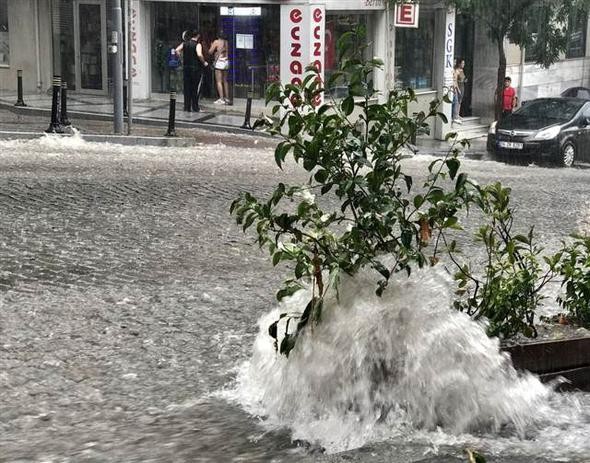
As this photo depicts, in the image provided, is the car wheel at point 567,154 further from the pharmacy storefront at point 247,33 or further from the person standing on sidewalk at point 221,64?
the person standing on sidewalk at point 221,64

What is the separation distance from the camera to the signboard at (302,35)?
20.8 meters

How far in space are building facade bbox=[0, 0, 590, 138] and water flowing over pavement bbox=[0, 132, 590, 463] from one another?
9.62 m

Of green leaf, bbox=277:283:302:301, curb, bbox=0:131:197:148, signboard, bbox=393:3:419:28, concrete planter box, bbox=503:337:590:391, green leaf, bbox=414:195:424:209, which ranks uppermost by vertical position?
signboard, bbox=393:3:419:28

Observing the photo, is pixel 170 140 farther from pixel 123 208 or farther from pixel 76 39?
pixel 76 39

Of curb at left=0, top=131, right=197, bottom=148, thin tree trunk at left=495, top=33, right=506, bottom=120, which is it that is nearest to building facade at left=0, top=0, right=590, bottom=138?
thin tree trunk at left=495, top=33, right=506, bottom=120

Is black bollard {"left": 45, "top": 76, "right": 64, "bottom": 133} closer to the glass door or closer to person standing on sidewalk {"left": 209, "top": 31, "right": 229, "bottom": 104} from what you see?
person standing on sidewalk {"left": 209, "top": 31, "right": 229, "bottom": 104}

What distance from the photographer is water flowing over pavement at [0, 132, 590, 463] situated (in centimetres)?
453

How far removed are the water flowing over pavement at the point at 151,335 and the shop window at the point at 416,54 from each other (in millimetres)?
12367

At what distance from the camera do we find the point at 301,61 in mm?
21094

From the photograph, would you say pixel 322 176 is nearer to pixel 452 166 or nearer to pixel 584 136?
pixel 452 166

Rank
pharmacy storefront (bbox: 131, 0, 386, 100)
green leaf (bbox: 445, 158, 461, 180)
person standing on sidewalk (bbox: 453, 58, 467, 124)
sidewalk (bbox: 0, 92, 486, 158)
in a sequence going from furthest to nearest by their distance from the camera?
person standing on sidewalk (bbox: 453, 58, 467, 124) → pharmacy storefront (bbox: 131, 0, 386, 100) → sidewalk (bbox: 0, 92, 486, 158) → green leaf (bbox: 445, 158, 461, 180)

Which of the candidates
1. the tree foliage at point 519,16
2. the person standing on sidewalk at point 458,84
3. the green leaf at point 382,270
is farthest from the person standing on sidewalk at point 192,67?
the green leaf at point 382,270

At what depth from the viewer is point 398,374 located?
4637mm

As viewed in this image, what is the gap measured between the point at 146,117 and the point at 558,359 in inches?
658
